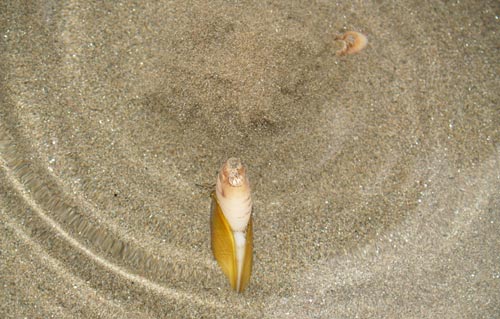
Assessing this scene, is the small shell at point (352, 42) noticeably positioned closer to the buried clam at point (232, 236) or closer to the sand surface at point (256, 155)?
the sand surface at point (256, 155)

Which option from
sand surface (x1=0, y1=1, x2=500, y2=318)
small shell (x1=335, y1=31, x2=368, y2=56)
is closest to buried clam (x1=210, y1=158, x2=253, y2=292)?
sand surface (x1=0, y1=1, x2=500, y2=318)

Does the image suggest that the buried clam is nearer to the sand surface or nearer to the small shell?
the sand surface

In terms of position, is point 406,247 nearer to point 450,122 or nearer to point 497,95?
point 450,122

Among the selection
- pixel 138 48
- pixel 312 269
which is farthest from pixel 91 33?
pixel 312 269

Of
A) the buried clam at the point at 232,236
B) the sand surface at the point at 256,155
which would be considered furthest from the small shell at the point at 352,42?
the buried clam at the point at 232,236

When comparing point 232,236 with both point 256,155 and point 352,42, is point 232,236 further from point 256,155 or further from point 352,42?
point 352,42

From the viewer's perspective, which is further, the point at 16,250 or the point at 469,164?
the point at 469,164
